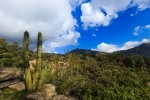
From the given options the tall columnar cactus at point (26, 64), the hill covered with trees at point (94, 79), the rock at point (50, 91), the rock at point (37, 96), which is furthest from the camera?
the tall columnar cactus at point (26, 64)

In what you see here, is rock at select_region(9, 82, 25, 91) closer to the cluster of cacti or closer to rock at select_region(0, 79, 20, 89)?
rock at select_region(0, 79, 20, 89)

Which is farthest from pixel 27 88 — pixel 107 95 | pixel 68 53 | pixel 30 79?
pixel 68 53

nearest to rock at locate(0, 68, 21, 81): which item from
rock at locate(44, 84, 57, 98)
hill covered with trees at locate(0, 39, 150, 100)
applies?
hill covered with trees at locate(0, 39, 150, 100)

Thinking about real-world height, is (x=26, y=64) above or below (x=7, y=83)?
above

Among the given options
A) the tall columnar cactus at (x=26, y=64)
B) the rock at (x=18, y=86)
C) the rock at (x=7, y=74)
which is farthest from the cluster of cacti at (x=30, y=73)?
the rock at (x=7, y=74)

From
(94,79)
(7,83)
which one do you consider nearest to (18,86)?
(7,83)

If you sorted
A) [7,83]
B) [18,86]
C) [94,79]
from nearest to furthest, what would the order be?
[18,86], [7,83], [94,79]

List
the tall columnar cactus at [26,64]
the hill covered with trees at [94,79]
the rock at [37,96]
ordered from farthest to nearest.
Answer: the tall columnar cactus at [26,64] → the hill covered with trees at [94,79] → the rock at [37,96]

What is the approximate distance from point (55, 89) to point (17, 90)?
2.80m

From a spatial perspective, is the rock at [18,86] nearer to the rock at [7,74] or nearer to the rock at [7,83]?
the rock at [7,83]

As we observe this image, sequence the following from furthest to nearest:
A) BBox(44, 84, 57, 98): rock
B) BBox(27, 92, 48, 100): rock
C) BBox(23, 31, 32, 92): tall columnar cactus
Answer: BBox(23, 31, 32, 92): tall columnar cactus → BBox(44, 84, 57, 98): rock → BBox(27, 92, 48, 100): rock

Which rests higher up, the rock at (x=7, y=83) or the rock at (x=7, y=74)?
the rock at (x=7, y=74)

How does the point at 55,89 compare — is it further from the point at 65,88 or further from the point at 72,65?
the point at 72,65

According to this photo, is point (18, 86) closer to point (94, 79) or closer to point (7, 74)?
point (7, 74)
